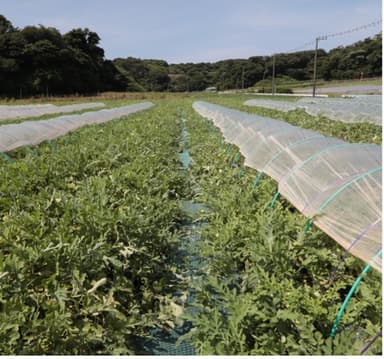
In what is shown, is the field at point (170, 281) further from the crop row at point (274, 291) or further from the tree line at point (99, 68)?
the tree line at point (99, 68)

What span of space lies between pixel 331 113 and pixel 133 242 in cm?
1380

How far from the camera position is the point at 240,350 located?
6.59ft

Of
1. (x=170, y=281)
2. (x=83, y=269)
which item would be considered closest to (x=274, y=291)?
(x=170, y=281)

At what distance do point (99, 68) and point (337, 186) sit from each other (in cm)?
6275

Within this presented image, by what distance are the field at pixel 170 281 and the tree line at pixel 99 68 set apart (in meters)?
46.9

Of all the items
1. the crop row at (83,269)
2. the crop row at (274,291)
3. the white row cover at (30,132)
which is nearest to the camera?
the crop row at (274,291)

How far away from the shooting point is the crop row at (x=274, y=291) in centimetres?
198

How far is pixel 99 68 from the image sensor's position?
195 feet

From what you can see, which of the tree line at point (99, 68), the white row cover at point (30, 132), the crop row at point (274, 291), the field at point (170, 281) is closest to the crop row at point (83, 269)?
the field at point (170, 281)

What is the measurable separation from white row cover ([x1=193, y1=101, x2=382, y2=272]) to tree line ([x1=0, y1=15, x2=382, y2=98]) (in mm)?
46973

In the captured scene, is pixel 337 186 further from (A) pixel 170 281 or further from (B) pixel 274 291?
(A) pixel 170 281

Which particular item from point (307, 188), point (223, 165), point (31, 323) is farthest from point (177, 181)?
point (31, 323)

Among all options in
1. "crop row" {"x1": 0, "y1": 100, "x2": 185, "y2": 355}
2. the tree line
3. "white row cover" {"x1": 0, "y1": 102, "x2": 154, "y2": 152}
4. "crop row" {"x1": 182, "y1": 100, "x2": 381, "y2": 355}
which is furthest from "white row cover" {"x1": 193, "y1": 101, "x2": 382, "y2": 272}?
the tree line

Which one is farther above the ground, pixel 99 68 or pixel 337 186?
pixel 99 68
